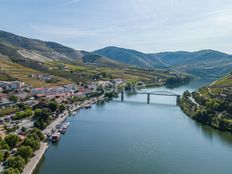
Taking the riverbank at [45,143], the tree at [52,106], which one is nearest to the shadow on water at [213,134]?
the riverbank at [45,143]

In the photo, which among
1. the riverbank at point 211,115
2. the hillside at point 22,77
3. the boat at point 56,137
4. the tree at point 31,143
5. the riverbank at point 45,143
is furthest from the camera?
the hillside at point 22,77

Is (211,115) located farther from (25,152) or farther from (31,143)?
(25,152)

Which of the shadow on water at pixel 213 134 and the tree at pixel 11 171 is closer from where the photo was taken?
the tree at pixel 11 171

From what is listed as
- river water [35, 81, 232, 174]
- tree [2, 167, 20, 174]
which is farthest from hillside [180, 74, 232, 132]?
tree [2, 167, 20, 174]

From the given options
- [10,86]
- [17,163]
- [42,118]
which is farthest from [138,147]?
[10,86]

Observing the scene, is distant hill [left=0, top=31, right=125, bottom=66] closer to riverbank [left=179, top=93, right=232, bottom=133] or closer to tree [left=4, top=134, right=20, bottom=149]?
riverbank [left=179, top=93, right=232, bottom=133]

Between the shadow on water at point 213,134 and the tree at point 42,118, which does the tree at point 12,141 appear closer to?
the tree at point 42,118
